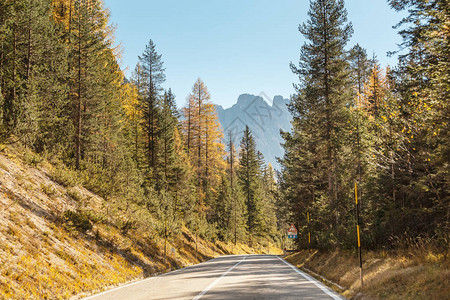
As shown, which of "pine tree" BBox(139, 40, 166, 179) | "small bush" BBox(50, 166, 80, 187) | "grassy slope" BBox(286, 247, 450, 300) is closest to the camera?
"grassy slope" BBox(286, 247, 450, 300)

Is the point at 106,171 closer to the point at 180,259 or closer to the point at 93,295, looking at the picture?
the point at 180,259

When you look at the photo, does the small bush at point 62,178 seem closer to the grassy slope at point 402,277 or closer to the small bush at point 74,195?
the small bush at point 74,195

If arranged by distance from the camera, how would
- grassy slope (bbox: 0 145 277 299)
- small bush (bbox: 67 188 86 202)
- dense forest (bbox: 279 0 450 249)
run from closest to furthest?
grassy slope (bbox: 0 145 277 299) → dense forest (bbox: 279 0 450 249) → small bush (bbox: 67 188 86 202)

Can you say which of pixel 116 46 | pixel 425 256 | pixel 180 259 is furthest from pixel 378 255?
pixel 116 46

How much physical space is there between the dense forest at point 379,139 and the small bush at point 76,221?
1263 cm

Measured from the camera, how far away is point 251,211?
66.1m

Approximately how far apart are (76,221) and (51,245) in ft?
10.6

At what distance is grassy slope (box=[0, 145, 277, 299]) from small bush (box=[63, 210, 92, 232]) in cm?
26

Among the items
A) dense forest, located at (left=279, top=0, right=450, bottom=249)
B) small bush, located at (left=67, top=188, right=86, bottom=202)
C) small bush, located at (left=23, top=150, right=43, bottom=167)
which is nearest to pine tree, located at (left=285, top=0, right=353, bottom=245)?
dense forest, located at (left=279, top=0, right=450, bottom=249)

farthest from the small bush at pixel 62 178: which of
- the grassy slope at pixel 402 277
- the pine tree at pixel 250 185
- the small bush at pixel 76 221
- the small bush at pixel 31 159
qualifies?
the pine tree at pixel 250 185

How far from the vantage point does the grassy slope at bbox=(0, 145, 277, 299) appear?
27.9 ft

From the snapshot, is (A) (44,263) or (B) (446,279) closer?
(B) (446,279)

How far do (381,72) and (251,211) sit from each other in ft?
121

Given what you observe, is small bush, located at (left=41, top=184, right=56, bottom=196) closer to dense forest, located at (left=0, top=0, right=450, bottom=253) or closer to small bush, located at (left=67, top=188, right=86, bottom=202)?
small bush, located at (left=67, top=188, right=86, bottom=202)
